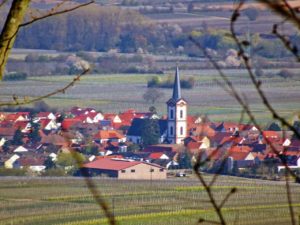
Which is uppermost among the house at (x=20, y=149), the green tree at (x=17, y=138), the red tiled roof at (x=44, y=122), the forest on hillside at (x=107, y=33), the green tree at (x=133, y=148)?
the forest on hillside at (x=107, y=33)

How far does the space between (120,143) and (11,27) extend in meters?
22.9

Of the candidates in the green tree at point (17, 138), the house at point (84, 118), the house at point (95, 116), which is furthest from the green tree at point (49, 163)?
the house at point (95, 116)

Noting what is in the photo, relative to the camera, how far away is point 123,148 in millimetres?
23844

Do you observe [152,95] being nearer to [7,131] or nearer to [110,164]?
[7,131]

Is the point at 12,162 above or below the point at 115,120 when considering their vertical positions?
below

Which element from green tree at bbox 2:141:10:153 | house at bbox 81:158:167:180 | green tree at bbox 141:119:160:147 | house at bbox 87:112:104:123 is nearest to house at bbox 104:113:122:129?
house at bbox 87:112:104:123

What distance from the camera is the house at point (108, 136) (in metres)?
24.8

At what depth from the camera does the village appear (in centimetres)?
1836

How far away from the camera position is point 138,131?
2534 cm

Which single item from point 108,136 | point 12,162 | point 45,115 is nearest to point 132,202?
point 12,162

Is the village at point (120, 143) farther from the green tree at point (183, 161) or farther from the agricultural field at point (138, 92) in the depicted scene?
the agricultural field at point (138, 92)

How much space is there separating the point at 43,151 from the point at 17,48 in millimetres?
15566

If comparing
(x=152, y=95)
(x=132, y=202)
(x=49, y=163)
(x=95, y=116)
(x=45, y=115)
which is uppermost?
(x=152, y=95)

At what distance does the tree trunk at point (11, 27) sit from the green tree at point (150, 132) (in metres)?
23.2
